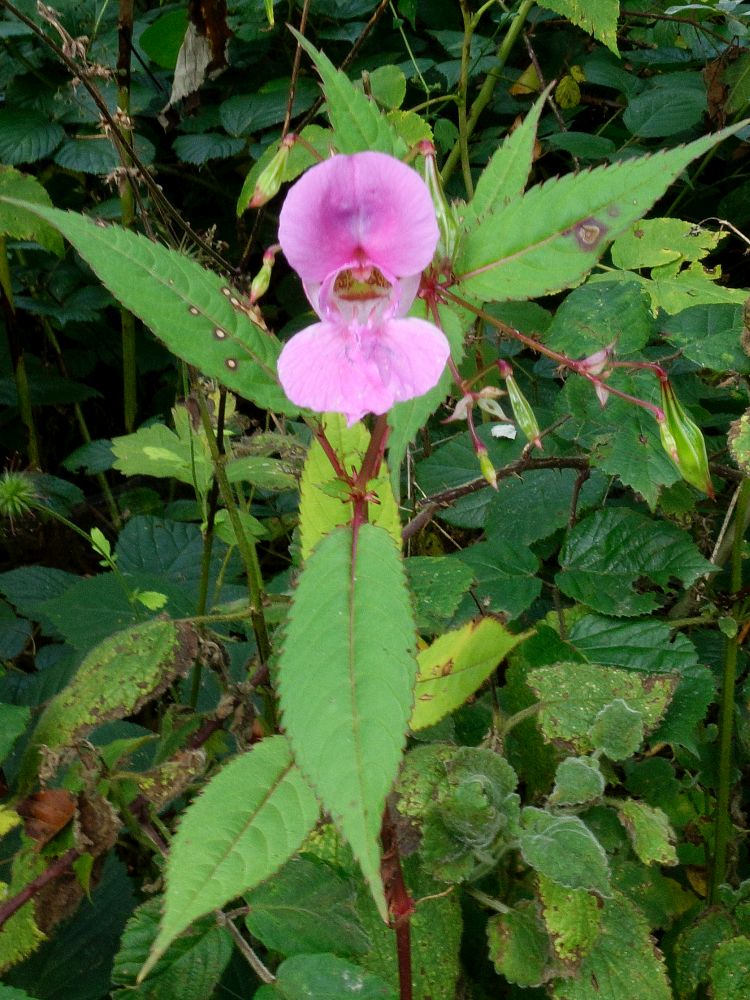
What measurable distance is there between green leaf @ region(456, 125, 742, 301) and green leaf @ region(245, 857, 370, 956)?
576 mm

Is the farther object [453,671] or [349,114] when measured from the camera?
[453,671]

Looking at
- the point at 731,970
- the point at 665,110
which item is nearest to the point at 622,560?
the point at 731,970

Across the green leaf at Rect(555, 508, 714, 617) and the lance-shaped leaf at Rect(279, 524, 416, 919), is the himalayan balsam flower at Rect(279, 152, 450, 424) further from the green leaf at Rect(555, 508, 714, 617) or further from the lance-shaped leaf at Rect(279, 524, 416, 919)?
the green leaf at Rect(555, 508, 714, 617)

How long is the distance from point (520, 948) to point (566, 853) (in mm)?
131

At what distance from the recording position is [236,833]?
2.09ft

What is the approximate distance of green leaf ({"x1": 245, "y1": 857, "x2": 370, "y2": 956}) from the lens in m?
0.78

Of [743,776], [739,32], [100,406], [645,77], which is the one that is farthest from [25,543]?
[645,77]

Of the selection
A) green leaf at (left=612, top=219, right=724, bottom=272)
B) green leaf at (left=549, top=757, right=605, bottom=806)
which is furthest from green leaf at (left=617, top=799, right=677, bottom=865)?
green leaf at (left=612, top=219, right=724, bottom=272)

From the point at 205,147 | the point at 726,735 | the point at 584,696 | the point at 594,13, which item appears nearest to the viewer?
the point at 584,696

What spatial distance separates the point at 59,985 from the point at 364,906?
A: 380 millimetres

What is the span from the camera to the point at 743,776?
4.04 ft

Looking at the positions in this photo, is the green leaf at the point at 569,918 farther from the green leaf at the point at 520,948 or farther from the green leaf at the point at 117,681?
the green leaf at the point at 117,681

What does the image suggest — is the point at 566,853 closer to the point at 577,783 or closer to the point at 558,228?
the point at 577,783

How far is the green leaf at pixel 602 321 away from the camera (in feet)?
3.62
